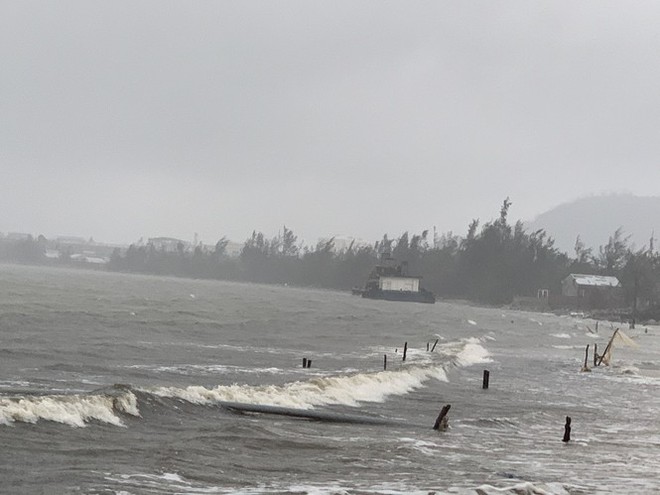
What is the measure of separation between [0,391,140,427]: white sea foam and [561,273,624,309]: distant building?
170106 millimetres

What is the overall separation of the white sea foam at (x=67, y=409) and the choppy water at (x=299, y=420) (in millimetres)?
59

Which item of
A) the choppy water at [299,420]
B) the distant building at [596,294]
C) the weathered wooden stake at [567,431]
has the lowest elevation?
the choppy water at [299,420]

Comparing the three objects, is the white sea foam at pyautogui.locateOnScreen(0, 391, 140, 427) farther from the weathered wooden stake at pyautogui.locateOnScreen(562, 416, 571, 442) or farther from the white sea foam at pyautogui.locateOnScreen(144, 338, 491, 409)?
the weathered wooden stake at pyautogui.locateOnScreen(562, 416, 571, 442)

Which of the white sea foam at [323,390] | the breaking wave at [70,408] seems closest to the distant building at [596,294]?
the white sea foam at [323,390]

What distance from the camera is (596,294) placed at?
191m

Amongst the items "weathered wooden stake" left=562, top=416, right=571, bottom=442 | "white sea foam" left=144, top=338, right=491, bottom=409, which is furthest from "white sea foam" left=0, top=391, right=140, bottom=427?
"weathered wooden stake" left=562, top=416, right=571, bottom=442

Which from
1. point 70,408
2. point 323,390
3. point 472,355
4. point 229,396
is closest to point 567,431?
point 229,396

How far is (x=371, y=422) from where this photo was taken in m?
29.9

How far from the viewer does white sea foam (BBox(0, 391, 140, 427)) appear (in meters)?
24.4

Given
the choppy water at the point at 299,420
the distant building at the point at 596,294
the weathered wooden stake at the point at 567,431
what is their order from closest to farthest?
1. the choppy water at the point at 299,420
2. the weathered wooden stake at the point at 567,431
3. the distant building at the point at 596,294

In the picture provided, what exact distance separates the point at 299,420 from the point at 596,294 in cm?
17003

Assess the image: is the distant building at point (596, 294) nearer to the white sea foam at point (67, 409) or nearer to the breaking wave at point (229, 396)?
the breaking wave at point (229, 396)

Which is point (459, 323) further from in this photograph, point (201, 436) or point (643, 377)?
point (201, 436)

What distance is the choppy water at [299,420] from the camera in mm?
20062
